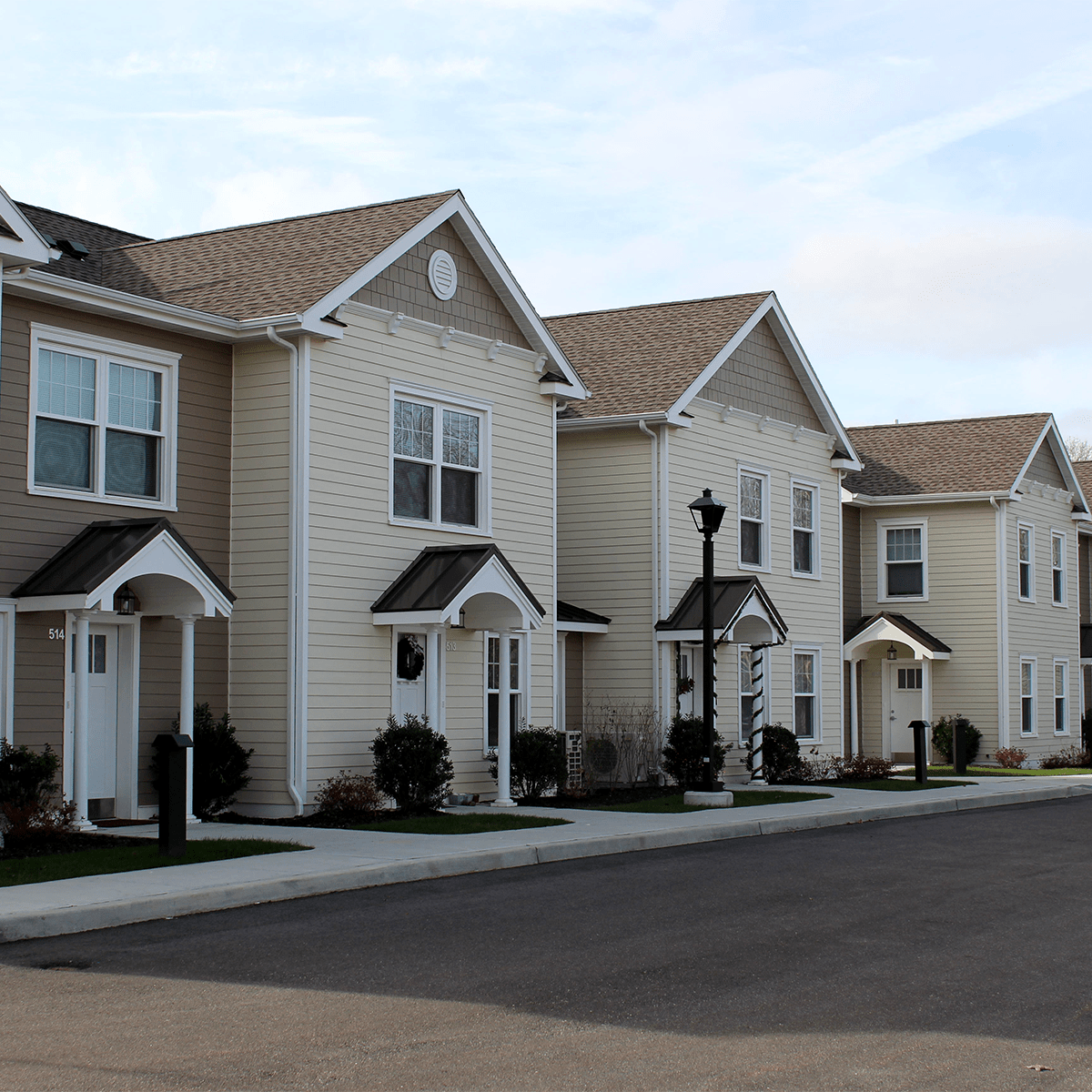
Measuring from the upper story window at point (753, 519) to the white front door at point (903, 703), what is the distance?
314 inches

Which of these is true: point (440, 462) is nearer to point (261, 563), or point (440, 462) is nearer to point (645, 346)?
point (261, 563)

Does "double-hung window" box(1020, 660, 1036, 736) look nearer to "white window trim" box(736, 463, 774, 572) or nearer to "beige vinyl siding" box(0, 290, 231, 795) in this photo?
"white window trim" box(736, 463, 774, 572)

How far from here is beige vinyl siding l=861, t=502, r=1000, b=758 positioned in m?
31.9

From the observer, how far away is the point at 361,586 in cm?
1794

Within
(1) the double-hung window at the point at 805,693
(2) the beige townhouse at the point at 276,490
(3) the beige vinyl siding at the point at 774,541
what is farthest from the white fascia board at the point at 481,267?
(1) the double-hung window at the point at 805,693

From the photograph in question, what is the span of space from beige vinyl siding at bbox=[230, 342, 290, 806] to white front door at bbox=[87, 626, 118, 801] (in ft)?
5.20

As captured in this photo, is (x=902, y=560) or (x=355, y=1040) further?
(x=902, y=560)

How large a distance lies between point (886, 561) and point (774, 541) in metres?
7.46

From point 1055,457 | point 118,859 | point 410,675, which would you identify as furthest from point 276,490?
point 1055,457

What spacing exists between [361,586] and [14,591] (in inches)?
174

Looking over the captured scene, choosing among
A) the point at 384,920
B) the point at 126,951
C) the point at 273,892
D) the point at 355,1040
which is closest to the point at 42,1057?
the point at 355,1040

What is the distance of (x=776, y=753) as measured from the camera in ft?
81.8

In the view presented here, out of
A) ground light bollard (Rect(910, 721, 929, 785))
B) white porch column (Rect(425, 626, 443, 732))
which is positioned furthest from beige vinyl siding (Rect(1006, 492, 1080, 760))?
white porch column (Rect(425, 626, 443, 732))

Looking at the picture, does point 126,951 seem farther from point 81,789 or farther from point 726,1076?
point 81,789
